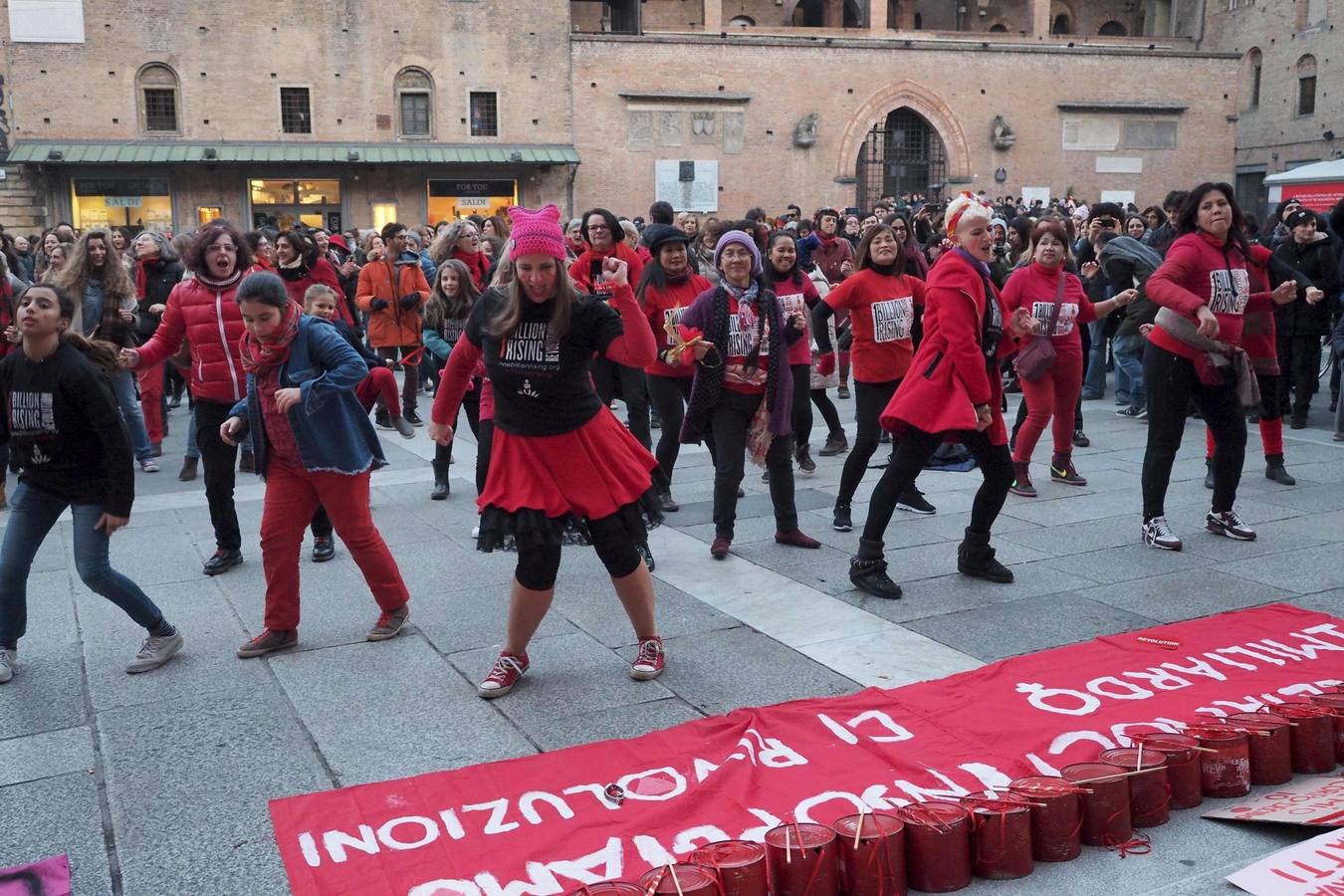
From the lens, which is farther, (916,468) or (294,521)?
(916,468)

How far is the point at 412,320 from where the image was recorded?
38.2 ft

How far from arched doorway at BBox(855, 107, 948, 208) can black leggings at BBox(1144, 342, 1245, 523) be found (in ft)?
107

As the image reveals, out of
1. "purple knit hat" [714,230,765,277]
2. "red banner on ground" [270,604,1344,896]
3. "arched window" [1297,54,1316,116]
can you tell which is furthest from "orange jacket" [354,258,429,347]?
"arched window" [1297,54,1316,116]

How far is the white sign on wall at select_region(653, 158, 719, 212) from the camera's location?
36.2 meters

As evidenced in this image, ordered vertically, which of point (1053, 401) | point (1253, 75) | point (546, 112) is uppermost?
point (1253, 75)

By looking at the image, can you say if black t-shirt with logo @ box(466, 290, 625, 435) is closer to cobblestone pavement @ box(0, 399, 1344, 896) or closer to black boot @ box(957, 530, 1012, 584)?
cobblestone pavement @ box(0, 399, 1344, 896)

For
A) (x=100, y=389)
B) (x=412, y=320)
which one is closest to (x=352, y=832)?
(x=100, y=389)

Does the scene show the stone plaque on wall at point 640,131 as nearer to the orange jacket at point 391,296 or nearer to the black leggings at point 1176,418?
the orange jacket at point 391,296

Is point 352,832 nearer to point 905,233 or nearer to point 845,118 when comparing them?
point 905,233

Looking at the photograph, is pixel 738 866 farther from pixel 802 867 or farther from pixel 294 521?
pixel 294 521

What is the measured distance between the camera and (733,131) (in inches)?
1435

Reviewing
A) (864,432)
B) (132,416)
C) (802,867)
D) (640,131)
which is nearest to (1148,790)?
(802,867)

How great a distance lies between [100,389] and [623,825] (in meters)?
2.76

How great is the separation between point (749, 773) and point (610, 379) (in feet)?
15.6
